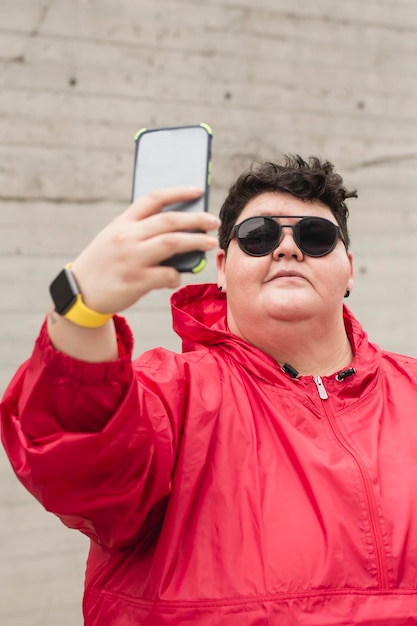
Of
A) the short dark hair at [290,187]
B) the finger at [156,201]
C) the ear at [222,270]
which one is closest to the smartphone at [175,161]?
the finger at [156,201]

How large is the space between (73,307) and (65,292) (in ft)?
0.10

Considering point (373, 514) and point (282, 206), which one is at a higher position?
point (282, 206)

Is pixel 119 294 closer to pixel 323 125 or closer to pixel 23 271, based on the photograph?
pixel 23 271

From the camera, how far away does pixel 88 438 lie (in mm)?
1277

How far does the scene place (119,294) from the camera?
120cm

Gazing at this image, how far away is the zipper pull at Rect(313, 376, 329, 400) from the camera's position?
1.78m

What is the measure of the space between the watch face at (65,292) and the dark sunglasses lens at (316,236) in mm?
775

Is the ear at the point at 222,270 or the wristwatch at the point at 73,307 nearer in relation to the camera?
the wristwatch at the point at 73,307

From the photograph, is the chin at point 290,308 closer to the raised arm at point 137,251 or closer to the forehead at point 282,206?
the forehead at point 282,206

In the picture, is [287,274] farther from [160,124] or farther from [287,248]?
[160,124]

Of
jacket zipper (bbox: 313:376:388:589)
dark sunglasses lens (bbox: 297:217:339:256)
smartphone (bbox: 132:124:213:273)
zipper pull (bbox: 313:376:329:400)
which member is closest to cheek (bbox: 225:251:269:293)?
dark sunglasses lens (bbox: 297:217:339:256)

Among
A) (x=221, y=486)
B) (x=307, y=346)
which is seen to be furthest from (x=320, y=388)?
(x=221, y=486)

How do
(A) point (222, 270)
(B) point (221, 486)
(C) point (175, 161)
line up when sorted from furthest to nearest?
(A) point (222, 270) < (B) point (221, 486) < (C) point (175, 161)

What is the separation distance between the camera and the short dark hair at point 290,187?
6.38ft
